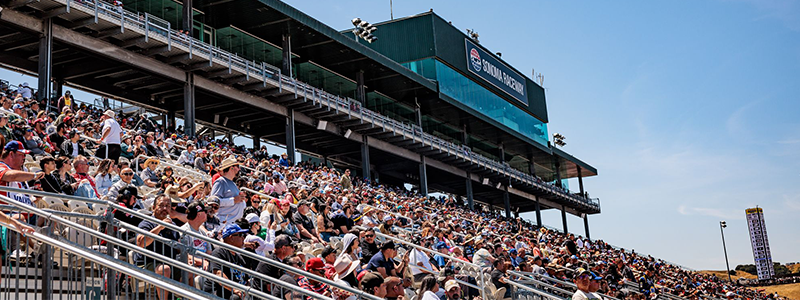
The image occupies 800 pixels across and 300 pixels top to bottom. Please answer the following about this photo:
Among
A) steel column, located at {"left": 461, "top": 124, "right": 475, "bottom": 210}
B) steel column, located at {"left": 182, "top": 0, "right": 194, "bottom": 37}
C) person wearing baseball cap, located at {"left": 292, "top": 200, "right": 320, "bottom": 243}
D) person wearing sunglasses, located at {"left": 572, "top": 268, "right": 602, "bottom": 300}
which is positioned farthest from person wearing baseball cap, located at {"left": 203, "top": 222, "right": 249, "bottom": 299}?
steel column, located at {"left": 461, "top": 124, "right": 475, "bottom": 210}

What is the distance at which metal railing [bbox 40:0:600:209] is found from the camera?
923 inches

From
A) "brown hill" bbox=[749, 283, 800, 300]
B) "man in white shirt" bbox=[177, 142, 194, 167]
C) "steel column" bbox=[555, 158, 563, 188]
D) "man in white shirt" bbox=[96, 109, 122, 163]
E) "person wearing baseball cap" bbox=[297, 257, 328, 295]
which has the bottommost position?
"brown hill" bbox=[749, 283, 800, 300]

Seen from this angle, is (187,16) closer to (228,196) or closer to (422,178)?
(422,178)

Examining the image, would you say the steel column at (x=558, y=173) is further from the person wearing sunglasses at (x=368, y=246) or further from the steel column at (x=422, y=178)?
the person wearing sunglasses at (x=368, y=246)

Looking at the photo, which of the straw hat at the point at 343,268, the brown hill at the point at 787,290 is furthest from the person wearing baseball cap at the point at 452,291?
the brown hill at the point at 787,290

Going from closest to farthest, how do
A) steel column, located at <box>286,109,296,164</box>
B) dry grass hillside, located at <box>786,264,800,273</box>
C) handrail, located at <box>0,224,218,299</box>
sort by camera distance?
1. handrail, located at <box>0,224,218,299</box>
2. steel column, located at <box>286,109,296,164</box>
3. dry grass hillside, located at <box>786,264,800,273</box>

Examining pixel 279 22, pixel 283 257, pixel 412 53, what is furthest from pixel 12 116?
pixel 412 53

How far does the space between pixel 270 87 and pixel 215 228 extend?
2201 cm

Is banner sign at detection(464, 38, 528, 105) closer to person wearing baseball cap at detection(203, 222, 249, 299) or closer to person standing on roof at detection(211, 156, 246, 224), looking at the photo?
person standing on roof at detection(211, 156, 246, 224)

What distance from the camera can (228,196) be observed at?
34.1ft

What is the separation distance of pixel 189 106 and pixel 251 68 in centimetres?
300

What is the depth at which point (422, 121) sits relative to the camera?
4862cm

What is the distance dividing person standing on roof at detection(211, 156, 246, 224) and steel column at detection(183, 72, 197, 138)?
17.1 m

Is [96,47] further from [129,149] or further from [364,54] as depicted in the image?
[364,54]
